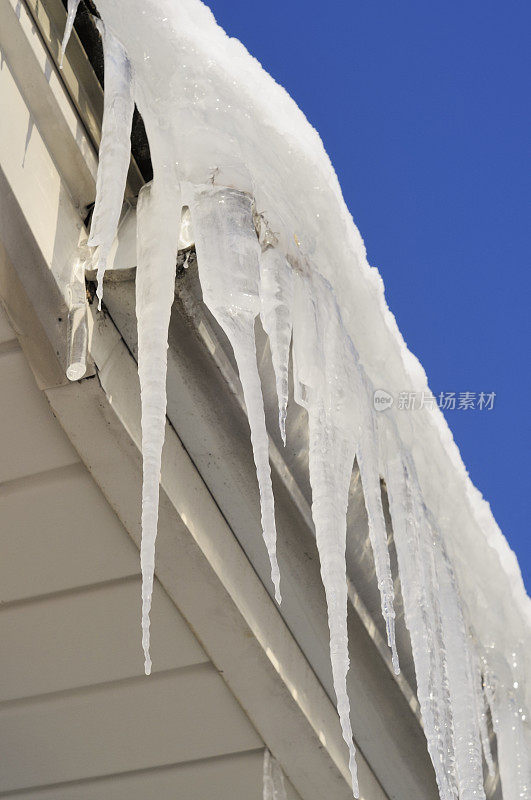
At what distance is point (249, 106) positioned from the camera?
121cm

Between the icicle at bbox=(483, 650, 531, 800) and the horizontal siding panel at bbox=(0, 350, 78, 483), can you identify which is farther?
the icicle at bbox=(483, 650, 531, 800)

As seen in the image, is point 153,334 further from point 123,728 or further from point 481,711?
point 481,711

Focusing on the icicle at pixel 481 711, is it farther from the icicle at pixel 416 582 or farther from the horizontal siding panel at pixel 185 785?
the horizontal siding panel at pixel 185 785

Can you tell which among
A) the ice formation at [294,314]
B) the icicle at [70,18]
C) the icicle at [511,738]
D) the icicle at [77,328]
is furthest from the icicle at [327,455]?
the icicle at [511,738]

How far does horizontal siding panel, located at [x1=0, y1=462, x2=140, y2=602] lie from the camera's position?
4.67 ft

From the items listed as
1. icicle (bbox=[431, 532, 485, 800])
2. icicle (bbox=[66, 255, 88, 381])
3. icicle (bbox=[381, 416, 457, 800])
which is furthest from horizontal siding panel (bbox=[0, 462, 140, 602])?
icicle (bbox=[431, 532, 485, 800])

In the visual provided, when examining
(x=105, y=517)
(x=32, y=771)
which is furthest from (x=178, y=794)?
(x=105, y=517)

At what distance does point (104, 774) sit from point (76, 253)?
3.34ft

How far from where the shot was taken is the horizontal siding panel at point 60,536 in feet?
→ 4.67

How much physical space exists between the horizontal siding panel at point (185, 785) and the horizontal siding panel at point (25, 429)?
666 millimetres

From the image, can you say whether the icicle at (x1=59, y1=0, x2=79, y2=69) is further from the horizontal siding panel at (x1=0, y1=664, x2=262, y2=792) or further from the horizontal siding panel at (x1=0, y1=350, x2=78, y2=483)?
the horizontal siding panel at (x1=0, y1=664, x2=262, y2=792)

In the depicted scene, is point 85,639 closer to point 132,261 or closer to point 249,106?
point 132,261

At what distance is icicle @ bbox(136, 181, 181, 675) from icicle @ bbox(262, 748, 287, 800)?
1.73ft

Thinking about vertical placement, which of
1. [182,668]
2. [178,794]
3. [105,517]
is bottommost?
[178,794]
